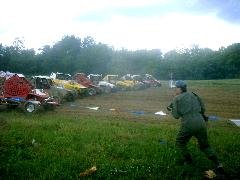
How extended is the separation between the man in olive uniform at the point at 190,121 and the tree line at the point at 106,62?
63740 millimetres

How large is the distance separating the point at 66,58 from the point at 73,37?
8767 mm

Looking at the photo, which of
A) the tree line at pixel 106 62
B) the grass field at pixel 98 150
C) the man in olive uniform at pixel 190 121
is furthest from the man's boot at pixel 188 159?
the tree line at pixel 106 62

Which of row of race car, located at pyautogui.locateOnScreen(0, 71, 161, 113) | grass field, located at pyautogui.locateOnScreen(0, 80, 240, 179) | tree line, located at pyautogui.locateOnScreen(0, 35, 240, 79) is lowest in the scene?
grass field, located at pyautogui.locateOnScreen(0, 80, 240, 179)

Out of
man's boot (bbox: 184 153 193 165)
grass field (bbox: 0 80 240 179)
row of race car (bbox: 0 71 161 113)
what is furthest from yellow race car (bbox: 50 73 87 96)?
man's boot (bbox: 184 153 193 165)

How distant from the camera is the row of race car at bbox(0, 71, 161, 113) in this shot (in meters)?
17.0

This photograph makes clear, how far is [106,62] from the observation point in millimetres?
72875

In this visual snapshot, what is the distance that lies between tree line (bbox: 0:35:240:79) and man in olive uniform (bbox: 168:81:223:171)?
63.7 m

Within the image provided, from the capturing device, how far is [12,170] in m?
7.25

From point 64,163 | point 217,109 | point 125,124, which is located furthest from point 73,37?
point 64,163

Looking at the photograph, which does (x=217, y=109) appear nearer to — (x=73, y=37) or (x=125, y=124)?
(x=125, y=124)

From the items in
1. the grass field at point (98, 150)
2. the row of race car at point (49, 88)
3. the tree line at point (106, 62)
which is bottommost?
the grass field at point (98, 150)

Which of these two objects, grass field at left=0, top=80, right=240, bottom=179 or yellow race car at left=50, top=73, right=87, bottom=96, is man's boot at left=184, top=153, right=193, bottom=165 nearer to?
grass field at left=0, top=80, right=240, bottom=179

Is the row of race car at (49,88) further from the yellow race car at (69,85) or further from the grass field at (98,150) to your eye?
the grass field at (98,150)

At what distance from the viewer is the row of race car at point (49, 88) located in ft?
55.7
